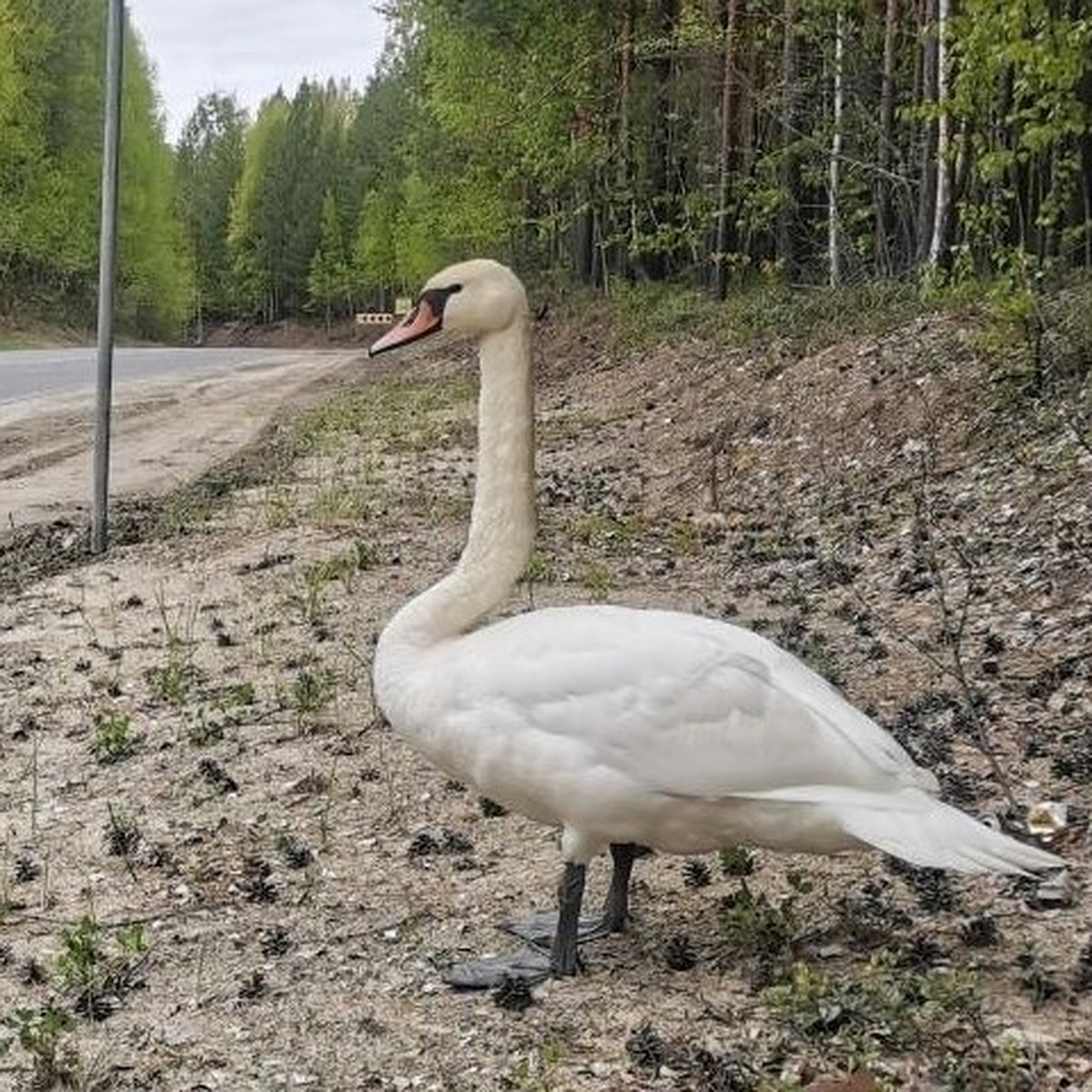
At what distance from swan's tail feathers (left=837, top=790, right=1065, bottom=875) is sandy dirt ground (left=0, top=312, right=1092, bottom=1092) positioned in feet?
1.04

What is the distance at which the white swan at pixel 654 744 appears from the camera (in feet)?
11.6

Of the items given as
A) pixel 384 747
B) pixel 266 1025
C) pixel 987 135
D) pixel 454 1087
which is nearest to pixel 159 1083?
pixel 266 1025

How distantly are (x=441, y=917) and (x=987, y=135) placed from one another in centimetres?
1219

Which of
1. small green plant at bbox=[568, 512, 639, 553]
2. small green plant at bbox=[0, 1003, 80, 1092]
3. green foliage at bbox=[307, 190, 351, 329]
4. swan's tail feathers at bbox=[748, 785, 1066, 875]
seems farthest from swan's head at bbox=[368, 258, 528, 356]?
green foliage at bbox=[307, 190, 351, 329]

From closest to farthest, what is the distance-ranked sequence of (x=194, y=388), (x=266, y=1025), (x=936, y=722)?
(x=266, y=1025)
(x=936, y=722)
(x=194, y=388)

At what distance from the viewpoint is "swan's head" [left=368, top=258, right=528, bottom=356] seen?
439 centimetres

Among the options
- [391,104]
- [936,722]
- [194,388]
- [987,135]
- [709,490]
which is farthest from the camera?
[391,104]

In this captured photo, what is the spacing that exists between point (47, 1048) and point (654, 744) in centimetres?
156

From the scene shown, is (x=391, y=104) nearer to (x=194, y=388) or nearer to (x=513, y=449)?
(x=194, y=388)

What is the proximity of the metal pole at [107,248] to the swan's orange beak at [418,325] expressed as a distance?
6.77 meters

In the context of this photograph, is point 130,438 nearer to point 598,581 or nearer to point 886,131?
point 886,131

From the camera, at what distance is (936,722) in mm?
6008

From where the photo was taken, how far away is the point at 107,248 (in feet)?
35.9

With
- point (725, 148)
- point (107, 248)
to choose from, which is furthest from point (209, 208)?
point (107, 248)
